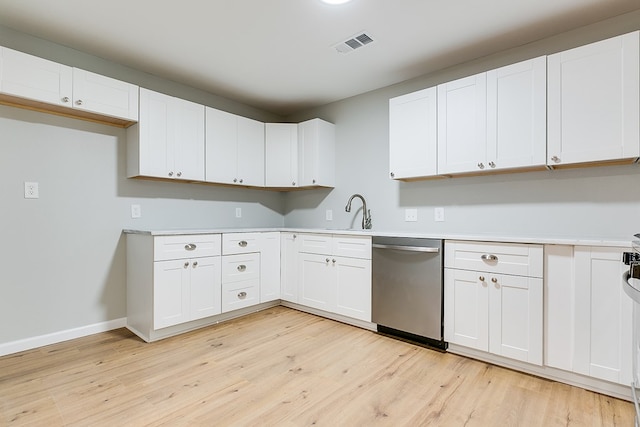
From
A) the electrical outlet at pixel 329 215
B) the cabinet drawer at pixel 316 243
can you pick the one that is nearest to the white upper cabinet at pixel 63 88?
the cabinet drawer at pixel 316 243

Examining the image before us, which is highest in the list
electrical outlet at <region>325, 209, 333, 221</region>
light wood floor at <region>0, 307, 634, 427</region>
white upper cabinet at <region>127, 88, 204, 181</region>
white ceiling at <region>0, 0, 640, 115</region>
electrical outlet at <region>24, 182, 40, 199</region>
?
white ceiling at <region>0, 0, 640, 115</region>

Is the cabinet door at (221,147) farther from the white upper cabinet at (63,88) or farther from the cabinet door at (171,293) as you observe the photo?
the cabinet door at (171,293)

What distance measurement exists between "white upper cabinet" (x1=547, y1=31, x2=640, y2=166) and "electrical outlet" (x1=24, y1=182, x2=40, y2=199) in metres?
3.82

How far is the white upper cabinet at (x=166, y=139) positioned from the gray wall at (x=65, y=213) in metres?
0.28

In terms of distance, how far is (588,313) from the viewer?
1846 mm

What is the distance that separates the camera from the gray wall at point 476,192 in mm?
2166

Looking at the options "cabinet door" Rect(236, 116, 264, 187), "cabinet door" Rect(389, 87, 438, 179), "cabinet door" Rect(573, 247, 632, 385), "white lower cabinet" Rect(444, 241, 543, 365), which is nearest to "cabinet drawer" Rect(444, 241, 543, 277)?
"white lower cabinet" Rect(444, 241, 543, 365)

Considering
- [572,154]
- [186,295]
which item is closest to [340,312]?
[186,295]

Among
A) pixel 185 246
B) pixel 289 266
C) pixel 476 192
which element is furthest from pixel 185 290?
pixel 476 192

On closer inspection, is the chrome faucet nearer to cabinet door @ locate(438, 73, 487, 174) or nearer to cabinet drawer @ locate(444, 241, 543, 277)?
cabinet door @ locate(438, 73, 487, 174)

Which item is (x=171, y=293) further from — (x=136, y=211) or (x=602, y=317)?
(x=602, y=317)

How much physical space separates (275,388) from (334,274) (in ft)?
4.41

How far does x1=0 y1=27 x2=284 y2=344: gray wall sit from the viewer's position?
2359mm

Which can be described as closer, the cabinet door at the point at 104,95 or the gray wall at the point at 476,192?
the gray wall at the point at 476,192
